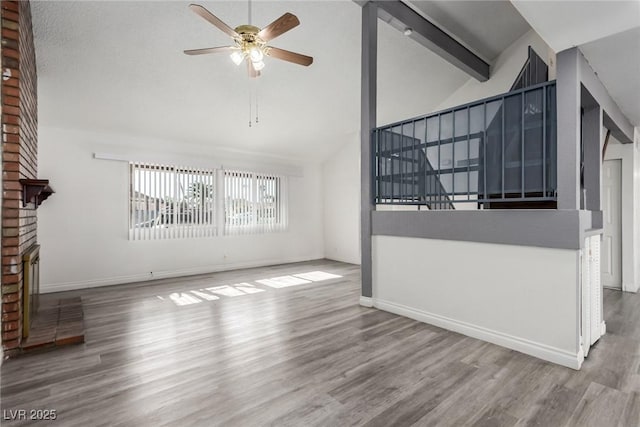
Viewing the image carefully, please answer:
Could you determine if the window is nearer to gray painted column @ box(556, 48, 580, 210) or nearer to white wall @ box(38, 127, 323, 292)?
white wall @ box(38, 127, 323, 292)

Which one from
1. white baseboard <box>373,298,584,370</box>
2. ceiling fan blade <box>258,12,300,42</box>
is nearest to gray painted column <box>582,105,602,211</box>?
white baseboard <box>373,298,584,370</box>

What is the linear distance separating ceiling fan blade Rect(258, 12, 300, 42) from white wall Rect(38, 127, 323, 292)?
143 inches

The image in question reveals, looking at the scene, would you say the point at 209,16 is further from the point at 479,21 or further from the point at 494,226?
the point at 479,21

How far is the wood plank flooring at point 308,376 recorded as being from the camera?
5.92 feet

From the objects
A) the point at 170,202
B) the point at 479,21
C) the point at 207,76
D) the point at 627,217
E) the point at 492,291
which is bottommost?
the point at 492,291

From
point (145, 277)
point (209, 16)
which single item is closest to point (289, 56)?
point (209, 16)

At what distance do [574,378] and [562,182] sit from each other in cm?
142

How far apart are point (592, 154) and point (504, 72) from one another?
124 inches

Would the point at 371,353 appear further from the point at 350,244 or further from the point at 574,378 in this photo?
the point at 350,244

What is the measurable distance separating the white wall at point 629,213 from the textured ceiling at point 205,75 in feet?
9.42

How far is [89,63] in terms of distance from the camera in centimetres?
374

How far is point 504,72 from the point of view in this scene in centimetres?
560

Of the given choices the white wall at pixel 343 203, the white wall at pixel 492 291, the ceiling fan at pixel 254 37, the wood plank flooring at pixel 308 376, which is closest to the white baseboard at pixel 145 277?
the white wall at pixel 343 203

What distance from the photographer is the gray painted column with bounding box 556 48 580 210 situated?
7.72ft
